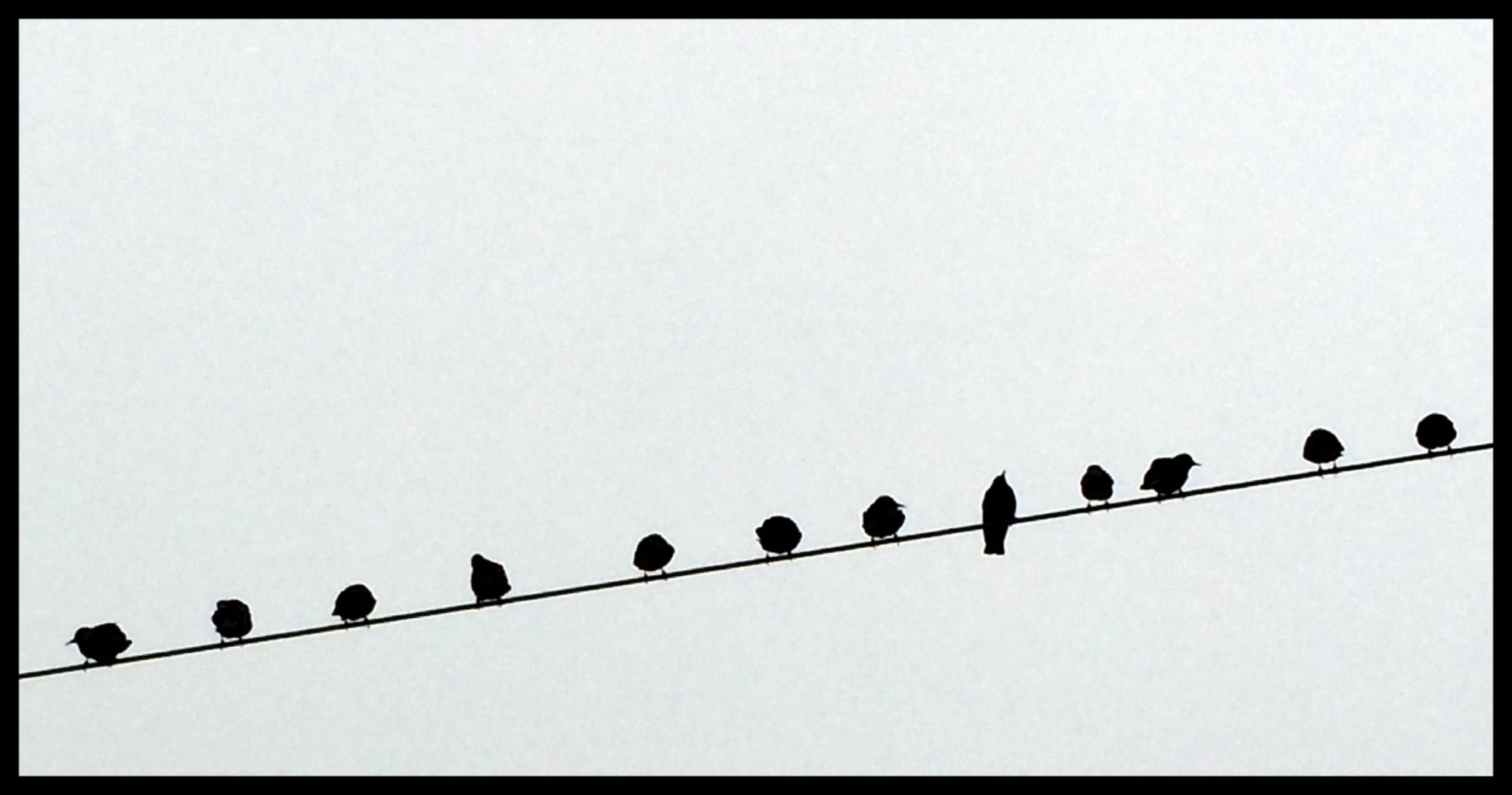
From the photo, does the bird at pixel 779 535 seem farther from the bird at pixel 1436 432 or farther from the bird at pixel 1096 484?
the bird at pixel 1436 432

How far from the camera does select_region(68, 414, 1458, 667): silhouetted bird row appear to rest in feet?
47.0

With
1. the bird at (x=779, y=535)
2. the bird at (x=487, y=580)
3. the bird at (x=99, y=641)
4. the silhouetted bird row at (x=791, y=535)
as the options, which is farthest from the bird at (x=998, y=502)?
the bird at (x=99, y=641)

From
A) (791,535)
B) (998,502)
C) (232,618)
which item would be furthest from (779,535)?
(232,618)

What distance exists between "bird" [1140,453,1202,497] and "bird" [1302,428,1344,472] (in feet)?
3.08

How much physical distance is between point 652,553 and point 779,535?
3.16 feet

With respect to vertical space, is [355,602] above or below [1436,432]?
below

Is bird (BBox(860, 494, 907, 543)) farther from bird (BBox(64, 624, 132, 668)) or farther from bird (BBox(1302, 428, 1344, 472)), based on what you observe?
bird (BBox(64, 624, 132, 668))

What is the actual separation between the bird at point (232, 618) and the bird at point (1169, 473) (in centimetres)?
647

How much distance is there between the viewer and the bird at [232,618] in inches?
592

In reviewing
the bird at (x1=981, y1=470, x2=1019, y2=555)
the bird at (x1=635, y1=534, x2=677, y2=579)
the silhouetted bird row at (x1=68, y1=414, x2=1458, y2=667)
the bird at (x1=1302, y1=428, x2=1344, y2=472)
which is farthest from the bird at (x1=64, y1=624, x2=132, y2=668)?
the bird at (x1=1302, y1=428, x2=1344, y2=472)

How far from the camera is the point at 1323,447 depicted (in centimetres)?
1522

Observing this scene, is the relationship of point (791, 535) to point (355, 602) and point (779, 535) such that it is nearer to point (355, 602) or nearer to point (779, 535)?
point (779, 535)

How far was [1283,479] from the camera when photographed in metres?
10.2
